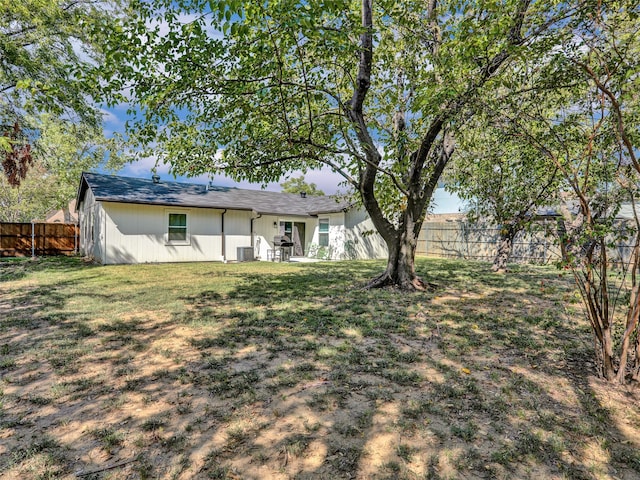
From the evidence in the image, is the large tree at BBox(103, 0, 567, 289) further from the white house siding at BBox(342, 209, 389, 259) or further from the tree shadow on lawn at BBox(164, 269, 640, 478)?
the white house siding at BBox(342, 209, 389, 259)

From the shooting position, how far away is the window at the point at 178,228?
14.3 m

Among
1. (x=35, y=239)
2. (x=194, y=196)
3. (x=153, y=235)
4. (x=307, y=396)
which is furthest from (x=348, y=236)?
(x=35, y=239)

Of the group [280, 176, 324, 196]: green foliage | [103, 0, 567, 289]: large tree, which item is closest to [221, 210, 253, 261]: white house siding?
[103, 0, 567, 289]: large tree

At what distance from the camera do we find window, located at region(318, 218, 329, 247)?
1788 centimetres

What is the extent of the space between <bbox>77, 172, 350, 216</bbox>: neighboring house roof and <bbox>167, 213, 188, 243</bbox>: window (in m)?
0.67

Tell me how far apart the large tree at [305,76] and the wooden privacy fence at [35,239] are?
47.3ft

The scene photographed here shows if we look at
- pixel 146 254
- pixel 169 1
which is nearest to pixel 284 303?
pixel 169 1

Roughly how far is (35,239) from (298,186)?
120ft

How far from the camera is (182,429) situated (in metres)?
2.30

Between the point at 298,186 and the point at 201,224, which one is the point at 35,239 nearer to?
the point at 201,224

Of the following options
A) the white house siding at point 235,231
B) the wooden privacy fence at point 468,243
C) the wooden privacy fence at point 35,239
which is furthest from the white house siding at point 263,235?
the wooden privacy fence at point 35,239

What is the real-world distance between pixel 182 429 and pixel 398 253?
6.40 m

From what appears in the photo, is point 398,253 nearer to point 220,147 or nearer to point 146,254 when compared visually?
point 220,147

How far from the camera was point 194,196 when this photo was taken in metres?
15.6
